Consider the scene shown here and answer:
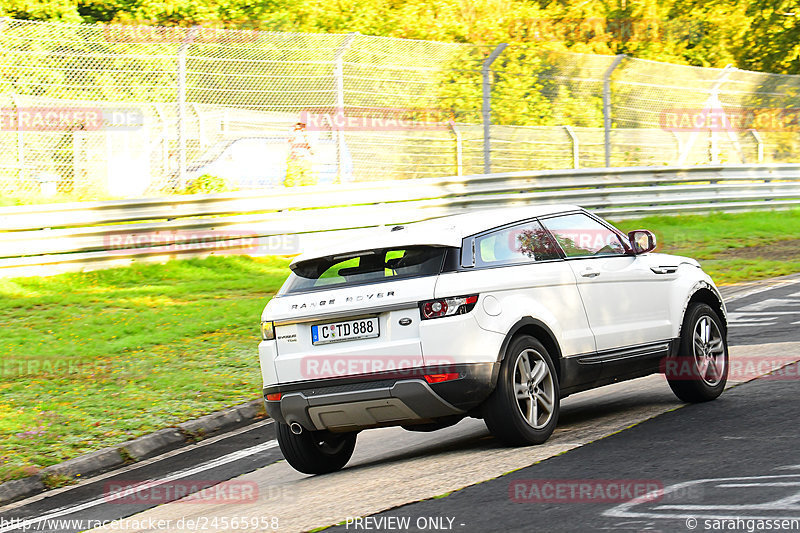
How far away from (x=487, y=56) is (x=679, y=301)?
12126 millimetres

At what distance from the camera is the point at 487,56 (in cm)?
1986

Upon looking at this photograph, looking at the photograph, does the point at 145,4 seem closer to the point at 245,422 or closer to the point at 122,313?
the point at 122,313

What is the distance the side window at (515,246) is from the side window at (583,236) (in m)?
0.15

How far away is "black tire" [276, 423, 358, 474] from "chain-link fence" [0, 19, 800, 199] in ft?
32.5

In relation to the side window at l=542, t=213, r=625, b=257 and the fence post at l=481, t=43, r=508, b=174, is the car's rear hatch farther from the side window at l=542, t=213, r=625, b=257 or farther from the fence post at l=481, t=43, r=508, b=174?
the fence post at l=481, t=43, r=508, b=174

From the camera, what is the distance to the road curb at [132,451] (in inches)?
298

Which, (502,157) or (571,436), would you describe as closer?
(571,436)

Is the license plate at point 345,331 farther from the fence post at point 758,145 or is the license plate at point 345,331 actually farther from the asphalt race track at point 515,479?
the fence post at point 758,145

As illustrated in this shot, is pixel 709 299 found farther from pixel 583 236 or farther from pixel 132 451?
pixel 132 451

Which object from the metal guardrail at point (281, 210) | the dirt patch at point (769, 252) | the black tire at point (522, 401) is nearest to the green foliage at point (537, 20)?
the metal guardrail at point (281, 210)

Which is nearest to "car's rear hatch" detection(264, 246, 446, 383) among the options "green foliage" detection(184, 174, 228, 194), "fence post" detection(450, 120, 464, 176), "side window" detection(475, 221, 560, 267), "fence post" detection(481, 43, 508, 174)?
"side window" detection(475, 221, 560, 267)

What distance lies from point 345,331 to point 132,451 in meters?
2.42

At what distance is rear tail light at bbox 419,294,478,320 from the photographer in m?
6.75

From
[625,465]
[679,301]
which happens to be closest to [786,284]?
[679,301]
